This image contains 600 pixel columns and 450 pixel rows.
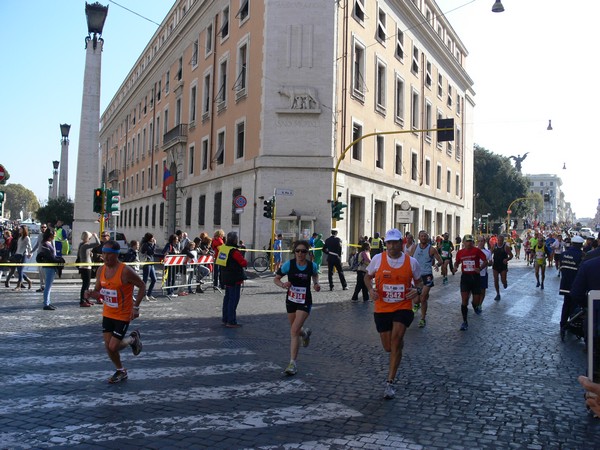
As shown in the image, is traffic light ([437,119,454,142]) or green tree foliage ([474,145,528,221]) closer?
traffic light ([437,119,454,142])

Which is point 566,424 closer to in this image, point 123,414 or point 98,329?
point 123,414

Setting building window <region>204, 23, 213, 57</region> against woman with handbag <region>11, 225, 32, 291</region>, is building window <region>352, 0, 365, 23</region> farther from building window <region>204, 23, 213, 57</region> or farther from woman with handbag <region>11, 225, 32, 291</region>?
woman with handbag <region>11, 225, 32, 291</region>

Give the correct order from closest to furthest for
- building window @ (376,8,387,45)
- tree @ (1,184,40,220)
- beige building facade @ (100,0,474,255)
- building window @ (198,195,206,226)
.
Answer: beige building facade @ (100,0,474,255) < building window @ (376,8,387,45) < building window @ (198,195,206,226) < tree @ (1,184,40,220)

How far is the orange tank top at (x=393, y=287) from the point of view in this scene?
5.96m

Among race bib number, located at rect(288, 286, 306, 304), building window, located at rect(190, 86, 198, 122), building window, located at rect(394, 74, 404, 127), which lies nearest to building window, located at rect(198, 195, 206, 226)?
building window, located at rect(190, 86, 198, 122)

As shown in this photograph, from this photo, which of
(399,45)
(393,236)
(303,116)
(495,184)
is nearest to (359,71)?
(303,116)

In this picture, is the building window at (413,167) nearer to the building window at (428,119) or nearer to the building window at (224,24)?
the building window at (428,119)

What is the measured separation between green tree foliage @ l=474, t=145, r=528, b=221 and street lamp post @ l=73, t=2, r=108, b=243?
1946 inches

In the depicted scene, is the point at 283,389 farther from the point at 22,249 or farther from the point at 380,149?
the point at 380,149

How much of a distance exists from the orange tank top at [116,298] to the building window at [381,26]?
27970 millimetres

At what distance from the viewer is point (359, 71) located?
29188mm

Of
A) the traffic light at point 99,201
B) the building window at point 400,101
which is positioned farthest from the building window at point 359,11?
the traffic light at point 99,201

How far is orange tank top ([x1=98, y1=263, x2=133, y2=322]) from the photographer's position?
6109 millimetres

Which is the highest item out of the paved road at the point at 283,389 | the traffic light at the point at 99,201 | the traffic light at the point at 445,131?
the traffic light at the point at 445,131
